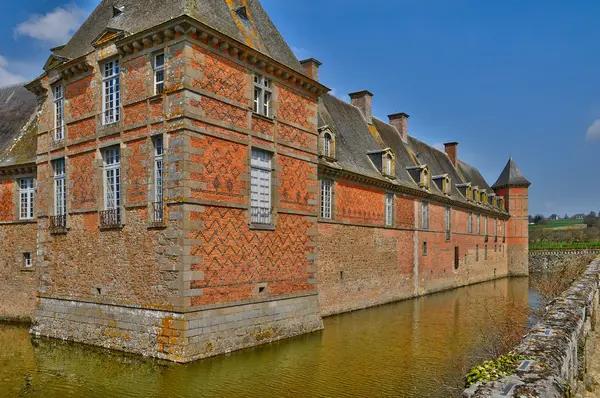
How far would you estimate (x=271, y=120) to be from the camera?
13.1 metres

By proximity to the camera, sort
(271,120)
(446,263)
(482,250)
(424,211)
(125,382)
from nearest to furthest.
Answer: (125,382), (271,120), (424,211), (446,263), (482,250)

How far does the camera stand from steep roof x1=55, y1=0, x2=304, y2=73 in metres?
11.4

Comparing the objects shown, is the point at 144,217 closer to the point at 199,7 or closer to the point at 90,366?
the point at 90,366

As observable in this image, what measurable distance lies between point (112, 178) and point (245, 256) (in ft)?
13.0

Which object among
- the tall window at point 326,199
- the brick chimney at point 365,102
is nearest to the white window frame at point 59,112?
the tall window at point 326,199

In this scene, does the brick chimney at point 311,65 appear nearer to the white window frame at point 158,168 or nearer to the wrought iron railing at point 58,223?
the white window frame at point 158,168

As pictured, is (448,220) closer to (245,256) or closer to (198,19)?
(245,256)

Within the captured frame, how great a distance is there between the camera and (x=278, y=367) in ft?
34.0

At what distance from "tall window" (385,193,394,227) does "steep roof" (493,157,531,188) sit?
26.0m

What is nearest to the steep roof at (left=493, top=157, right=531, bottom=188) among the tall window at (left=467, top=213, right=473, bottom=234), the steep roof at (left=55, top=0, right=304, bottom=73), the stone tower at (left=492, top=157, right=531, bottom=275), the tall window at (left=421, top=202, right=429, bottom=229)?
the stone tower at (left=492, top=157, right=531, bottom=275)

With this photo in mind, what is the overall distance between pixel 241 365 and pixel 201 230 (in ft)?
9.93

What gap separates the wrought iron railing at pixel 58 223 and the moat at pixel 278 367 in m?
3.02

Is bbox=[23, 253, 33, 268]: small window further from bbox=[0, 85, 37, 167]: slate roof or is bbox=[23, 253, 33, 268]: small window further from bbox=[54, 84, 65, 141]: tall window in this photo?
bbox=[54, 84, 65, 141]: tall window

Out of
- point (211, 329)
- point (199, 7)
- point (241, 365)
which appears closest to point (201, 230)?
point (211, 329)
